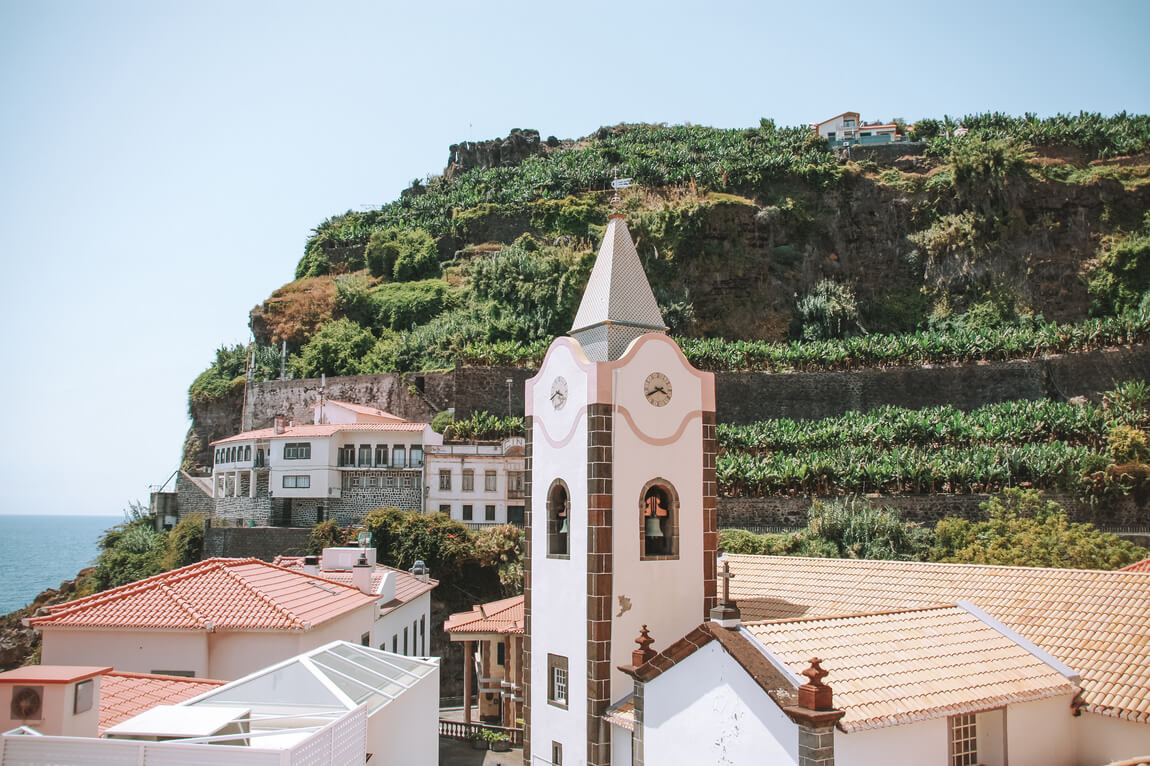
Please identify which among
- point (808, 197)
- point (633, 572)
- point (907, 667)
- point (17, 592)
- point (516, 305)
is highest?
point (808, 197)

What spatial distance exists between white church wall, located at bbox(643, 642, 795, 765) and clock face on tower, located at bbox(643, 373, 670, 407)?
15.1 ft

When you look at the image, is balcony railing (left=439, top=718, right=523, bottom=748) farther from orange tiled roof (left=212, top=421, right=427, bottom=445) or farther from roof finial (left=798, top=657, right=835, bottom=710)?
orange tiled roof (left=212, top=421, right=427, bottom=445)

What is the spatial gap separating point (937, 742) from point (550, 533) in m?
6.70

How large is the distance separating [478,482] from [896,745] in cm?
3066

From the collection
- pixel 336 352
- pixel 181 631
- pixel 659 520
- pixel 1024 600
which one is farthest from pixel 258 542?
pixel 1024 600

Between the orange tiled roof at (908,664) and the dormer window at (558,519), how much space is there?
4.30m

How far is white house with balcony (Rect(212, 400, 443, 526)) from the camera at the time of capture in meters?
41.8

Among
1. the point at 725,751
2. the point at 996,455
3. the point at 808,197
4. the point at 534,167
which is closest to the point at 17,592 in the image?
the point at 534,167

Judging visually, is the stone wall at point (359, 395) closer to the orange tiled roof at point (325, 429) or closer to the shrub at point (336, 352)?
the shrub at point (336, 352)

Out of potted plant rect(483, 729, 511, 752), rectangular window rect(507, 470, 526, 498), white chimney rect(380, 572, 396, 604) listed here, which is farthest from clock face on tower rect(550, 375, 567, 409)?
rectangular window rect(507, 470, 526, 498)

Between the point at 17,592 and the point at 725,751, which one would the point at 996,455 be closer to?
the point at 725,751

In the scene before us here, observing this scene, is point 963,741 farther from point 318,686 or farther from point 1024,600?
point 318,686

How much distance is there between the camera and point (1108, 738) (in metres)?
11.7

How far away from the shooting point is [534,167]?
71.3 metres
